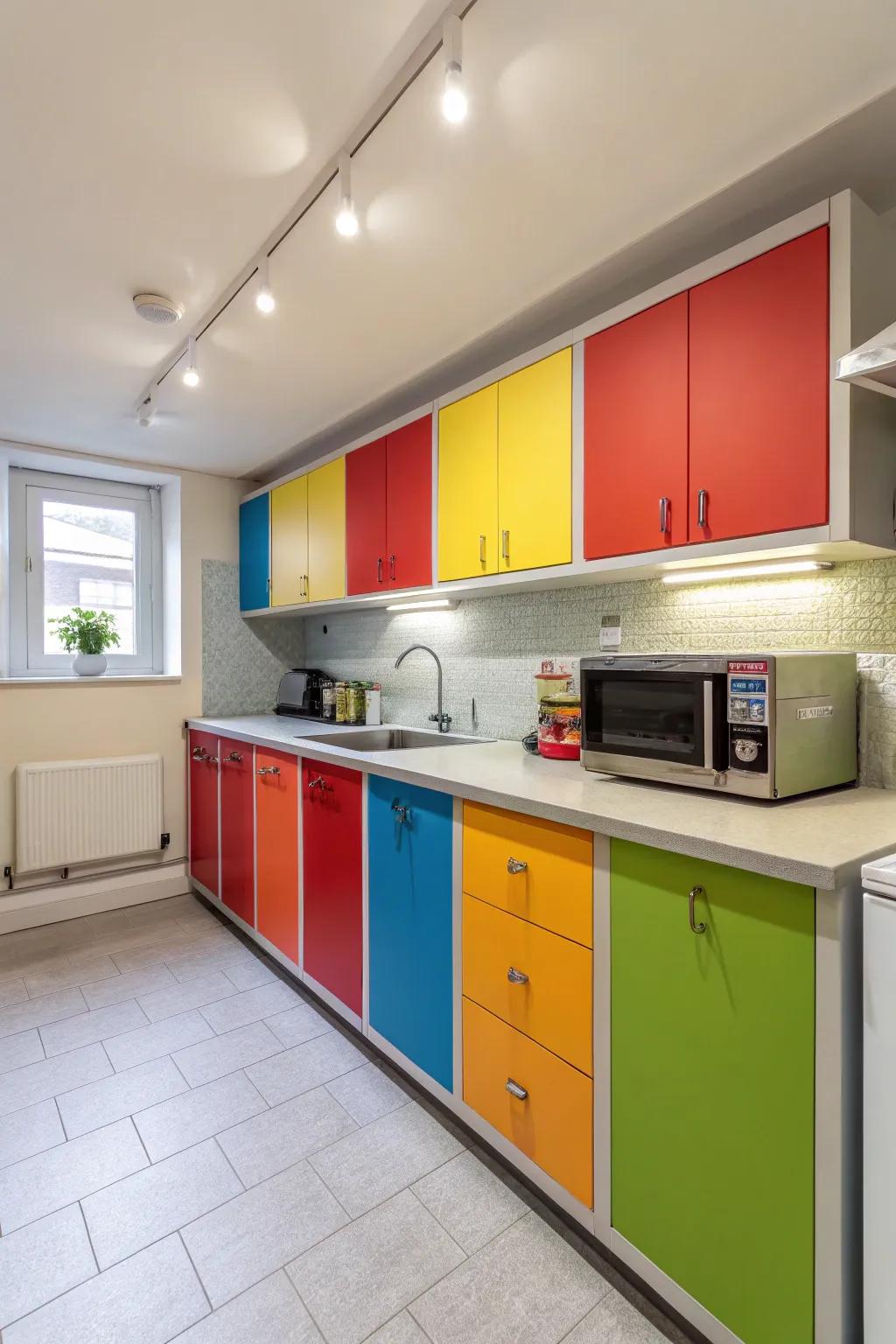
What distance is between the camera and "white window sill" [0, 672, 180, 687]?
325cm

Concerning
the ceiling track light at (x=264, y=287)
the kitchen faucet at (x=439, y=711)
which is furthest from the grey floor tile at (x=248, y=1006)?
the ceiling track light at (x=264, y=287)

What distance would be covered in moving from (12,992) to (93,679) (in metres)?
1.48

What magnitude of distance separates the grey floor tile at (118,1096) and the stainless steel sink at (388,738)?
1.19 m

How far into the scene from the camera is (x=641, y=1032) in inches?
50.1

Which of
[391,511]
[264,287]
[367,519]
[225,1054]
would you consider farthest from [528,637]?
[225,1054]

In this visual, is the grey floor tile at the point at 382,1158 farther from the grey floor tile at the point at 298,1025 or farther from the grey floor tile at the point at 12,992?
the grey floor tile at the point at 12,992

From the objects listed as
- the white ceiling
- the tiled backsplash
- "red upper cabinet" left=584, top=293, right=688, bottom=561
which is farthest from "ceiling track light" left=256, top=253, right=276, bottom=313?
the tiled backsplash

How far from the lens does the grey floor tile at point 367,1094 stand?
188cm

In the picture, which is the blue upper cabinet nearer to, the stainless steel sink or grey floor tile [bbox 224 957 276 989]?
the stainless steel sink

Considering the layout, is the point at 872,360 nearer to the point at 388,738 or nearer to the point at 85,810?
the point at 388,738

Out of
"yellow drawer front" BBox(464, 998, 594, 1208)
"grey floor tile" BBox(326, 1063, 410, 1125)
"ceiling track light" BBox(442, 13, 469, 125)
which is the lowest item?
"grey floor tile" BBox(326, 1063, 410, 1125)

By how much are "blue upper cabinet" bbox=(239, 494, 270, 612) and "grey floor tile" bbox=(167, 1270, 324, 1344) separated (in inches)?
112

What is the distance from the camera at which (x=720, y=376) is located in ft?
5.12

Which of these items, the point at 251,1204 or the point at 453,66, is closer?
the point at 453,66
